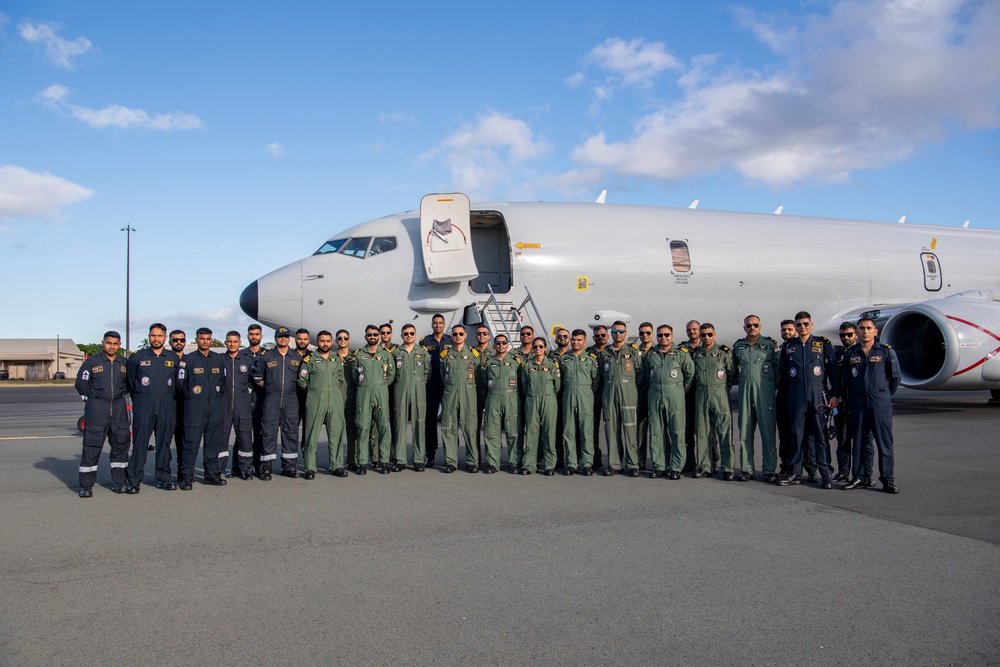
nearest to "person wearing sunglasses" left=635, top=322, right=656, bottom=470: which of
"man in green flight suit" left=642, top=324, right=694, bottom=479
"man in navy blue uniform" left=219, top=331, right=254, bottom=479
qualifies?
"man in green flight suit" left=642, top=324, right=694, bottom=479

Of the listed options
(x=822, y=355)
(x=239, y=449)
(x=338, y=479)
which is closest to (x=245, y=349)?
(x=239, y=449)

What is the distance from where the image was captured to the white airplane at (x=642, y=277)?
11844mm

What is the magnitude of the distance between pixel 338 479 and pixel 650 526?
353cm

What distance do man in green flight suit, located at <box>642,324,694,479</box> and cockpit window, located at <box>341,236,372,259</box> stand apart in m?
6.10

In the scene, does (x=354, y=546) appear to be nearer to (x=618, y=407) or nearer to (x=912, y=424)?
(x=618, y=407)

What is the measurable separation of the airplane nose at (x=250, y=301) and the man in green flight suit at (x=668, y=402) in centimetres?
674

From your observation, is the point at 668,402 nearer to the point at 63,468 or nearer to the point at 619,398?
the point at 619,398

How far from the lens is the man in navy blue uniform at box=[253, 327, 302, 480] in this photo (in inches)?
305

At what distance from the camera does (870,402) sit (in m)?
7.04

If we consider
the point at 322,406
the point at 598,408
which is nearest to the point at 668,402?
the point at 598,408

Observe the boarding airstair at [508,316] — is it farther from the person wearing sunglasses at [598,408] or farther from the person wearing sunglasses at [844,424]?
the person wearing sunglasses at [844,424]

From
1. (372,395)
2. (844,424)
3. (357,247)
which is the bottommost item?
(844,424)

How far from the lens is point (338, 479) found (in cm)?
770

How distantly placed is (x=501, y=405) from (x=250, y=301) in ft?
18.3
